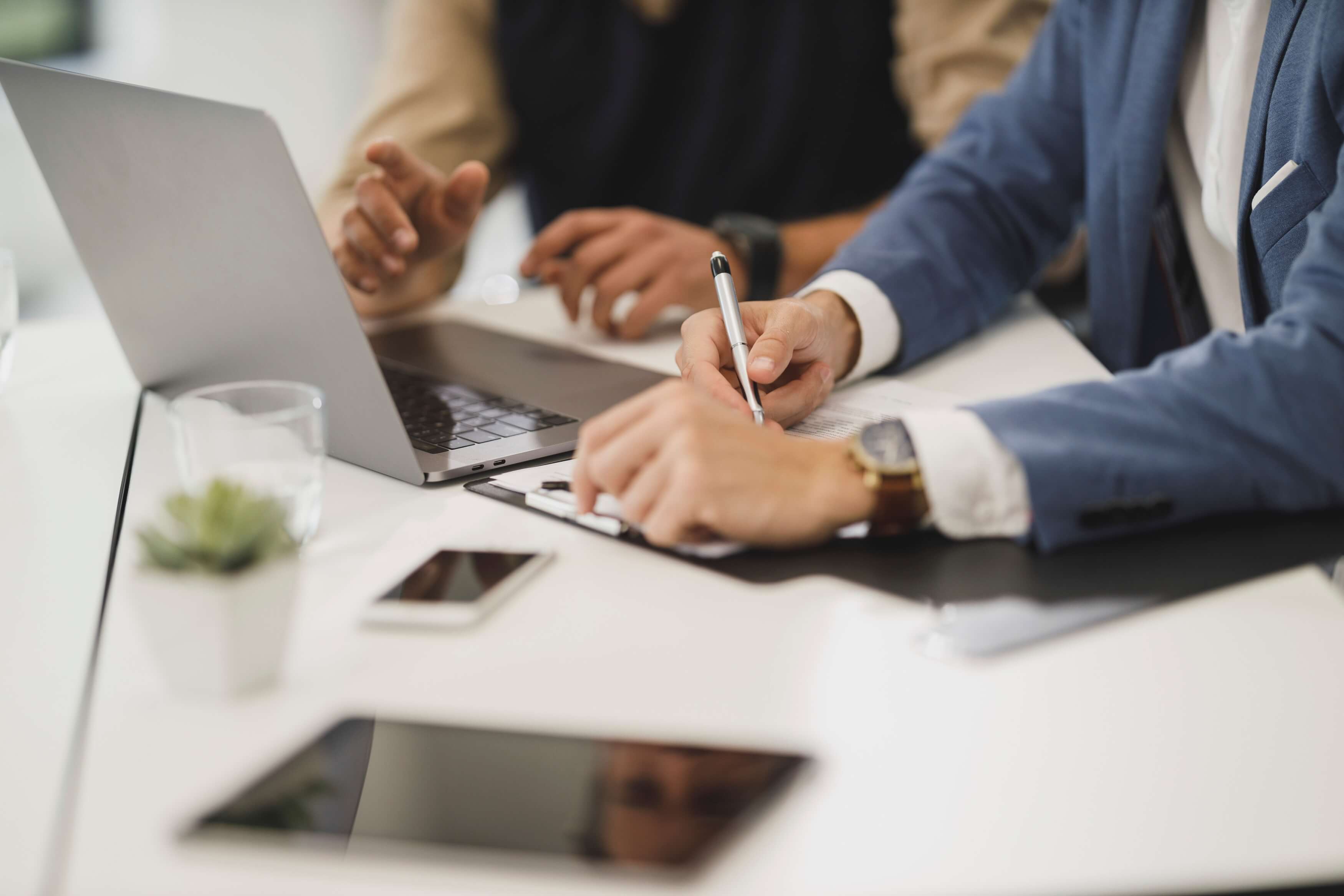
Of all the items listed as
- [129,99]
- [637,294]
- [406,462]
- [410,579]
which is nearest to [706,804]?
[410,579]

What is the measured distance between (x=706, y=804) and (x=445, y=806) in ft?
0.30

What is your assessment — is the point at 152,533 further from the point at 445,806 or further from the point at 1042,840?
the point at 1042,840

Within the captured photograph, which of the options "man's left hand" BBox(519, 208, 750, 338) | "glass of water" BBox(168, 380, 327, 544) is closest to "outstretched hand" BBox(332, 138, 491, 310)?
"man's left hand" BBox(519, 208, 750, 338)

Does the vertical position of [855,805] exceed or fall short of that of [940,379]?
it exceeds it

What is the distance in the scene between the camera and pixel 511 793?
1.28ft

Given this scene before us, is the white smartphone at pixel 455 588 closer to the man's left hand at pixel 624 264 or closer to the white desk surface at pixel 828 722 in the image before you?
the white desk surface at pixel 828 722

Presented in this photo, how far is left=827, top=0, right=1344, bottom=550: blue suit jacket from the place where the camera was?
1.90ft

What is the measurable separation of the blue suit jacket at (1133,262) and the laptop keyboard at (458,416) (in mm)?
337

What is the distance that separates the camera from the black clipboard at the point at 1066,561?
531 mm

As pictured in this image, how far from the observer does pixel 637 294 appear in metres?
1.13

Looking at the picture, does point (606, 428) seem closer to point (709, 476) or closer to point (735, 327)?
point (709, 476)

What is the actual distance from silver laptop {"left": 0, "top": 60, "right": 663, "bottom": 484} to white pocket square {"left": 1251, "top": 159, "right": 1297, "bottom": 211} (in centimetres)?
49

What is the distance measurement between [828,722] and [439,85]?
4.29ft

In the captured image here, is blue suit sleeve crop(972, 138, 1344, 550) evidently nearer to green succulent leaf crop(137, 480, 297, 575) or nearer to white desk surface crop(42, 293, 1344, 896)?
white desk surface crop(42, 293, 1344, 896)
